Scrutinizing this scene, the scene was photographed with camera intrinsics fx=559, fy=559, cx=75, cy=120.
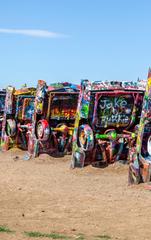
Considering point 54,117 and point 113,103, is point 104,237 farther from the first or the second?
point 54,117

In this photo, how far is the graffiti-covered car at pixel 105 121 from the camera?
16.5m

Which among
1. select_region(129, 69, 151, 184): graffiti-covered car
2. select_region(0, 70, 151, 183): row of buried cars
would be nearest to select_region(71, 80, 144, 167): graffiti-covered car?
select_region(0, 70, 151, 183): row of buried cars

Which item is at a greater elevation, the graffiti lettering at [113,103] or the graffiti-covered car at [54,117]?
the graffiti lettering at [113,103]

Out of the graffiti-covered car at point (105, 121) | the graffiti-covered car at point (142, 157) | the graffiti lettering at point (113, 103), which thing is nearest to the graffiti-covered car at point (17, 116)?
the graffiti-covered car at point (105, 121)

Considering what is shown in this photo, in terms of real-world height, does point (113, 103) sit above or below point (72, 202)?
above

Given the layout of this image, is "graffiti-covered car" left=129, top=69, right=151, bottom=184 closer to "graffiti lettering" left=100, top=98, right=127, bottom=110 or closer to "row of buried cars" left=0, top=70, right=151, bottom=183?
"row of buried cars" left=0, top=70, right=151, bottom=183

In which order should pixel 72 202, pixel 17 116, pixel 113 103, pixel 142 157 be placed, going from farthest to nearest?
pixel 17 116 → pixel 113 103 → pixel 142 157 → pixel 72 202

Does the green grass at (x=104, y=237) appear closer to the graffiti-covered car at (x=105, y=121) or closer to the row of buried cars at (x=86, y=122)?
the row of buried cars at (x=86, y=122)

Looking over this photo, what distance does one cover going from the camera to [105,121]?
16797 millimetres

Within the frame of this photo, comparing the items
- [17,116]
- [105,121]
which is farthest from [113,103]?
[17,116]

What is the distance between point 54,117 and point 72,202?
734 centimetres

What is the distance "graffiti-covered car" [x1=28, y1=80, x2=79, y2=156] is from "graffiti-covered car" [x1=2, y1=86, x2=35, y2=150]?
1.94m

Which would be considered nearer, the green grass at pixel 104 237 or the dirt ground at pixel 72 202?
the green grass at pixel 104 237

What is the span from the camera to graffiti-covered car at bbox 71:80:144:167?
16.5m
